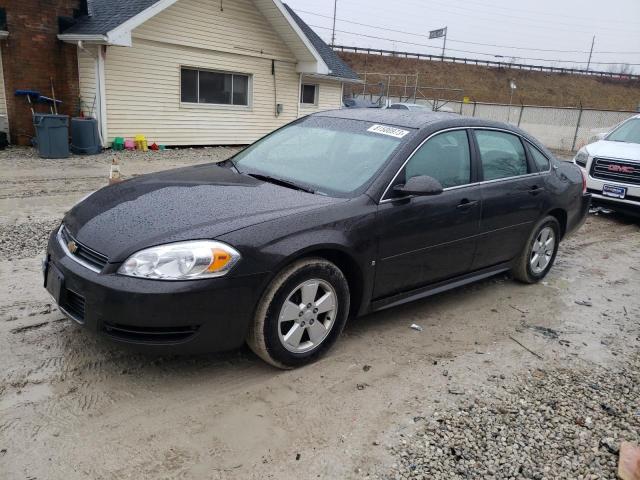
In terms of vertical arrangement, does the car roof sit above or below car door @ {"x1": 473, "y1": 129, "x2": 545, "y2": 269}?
above

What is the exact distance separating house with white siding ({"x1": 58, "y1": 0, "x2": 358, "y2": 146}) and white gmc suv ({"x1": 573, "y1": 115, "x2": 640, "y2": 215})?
29.9ft

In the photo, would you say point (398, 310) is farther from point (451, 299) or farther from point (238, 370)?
point (238, 370)

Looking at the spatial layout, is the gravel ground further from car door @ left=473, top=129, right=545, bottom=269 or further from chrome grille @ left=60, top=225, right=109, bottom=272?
chrome grille @ left=60, top=225, right=109, bottom=272

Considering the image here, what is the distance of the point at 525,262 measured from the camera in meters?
5.22

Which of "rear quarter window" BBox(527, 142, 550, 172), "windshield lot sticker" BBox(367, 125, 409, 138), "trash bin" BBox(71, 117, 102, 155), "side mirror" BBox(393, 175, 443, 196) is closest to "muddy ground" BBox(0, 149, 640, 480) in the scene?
"side mirror" BBox(393, 175, 443, 196)

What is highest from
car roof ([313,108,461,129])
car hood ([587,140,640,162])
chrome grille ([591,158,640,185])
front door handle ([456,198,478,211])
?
car roof ([313,108,461,129])

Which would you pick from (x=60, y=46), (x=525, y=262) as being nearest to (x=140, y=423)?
(x=525, y=262)

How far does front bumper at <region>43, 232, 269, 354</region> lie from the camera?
2830mm

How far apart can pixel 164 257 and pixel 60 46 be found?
1196 cm

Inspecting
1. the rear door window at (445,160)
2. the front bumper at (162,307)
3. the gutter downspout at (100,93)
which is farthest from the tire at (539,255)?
the gutter downspout at (100,93)

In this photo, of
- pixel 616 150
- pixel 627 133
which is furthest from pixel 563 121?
pixel 616 150

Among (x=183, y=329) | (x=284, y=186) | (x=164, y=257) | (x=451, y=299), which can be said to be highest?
(x=284, y=186)

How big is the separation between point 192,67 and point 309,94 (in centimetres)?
515

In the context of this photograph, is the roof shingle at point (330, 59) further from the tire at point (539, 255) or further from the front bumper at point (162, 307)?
the front bumper at point (162, 307)
